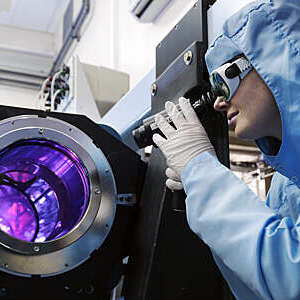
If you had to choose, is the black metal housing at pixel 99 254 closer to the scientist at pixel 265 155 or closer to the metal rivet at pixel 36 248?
the metal rivet at pixel 36 248

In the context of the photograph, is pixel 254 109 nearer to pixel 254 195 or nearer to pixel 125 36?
pixel 254 195

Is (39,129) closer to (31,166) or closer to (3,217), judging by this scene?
(31,166)

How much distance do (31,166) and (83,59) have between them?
241 centimetres

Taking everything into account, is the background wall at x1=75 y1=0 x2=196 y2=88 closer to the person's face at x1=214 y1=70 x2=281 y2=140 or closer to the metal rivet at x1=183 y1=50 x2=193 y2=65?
the metal rivet at x1=183 y1=50 x2=193 y2=65

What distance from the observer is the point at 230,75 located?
2.96ft

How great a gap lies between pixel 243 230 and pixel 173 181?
0.31 meters

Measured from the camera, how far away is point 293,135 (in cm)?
79

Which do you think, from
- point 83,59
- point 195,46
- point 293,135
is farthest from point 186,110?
point 83,59

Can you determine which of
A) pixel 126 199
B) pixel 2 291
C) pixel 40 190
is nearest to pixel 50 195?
pixel 40 190

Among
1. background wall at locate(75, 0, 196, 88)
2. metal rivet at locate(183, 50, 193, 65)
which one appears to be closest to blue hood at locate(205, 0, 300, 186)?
metal rivet at locate(183, 50, 193, 65)

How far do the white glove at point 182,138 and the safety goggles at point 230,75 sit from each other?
103mm

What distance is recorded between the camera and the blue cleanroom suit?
728 mm

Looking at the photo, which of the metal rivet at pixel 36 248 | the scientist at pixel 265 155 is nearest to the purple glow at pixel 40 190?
the metal rivet at pixel 36 248

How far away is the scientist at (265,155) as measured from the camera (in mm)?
735
